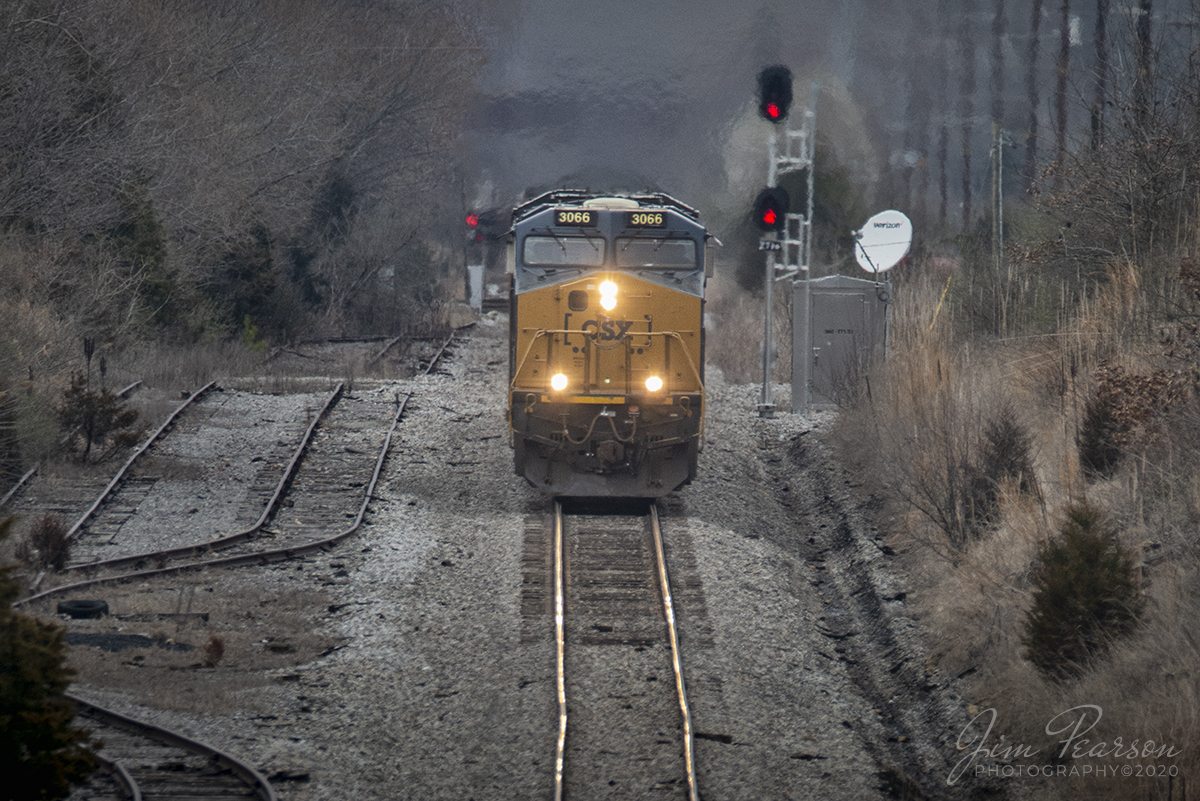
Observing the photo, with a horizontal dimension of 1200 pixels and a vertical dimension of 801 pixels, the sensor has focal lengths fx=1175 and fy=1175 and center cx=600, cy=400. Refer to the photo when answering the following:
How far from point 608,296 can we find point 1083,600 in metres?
6.28

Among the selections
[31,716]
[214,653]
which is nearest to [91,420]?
[214,653]

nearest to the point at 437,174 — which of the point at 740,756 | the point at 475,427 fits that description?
the point at 475,427

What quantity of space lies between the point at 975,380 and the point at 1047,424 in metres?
0.91

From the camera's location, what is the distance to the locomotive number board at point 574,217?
12.5m

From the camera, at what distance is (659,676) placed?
848 centimetres

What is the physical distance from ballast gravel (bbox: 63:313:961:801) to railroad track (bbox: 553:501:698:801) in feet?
0.36

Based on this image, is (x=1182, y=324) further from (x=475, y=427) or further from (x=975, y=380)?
(x=475, y=427)

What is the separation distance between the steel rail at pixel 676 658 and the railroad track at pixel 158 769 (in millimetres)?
2382

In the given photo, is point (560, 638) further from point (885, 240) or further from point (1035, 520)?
point (885, 240)

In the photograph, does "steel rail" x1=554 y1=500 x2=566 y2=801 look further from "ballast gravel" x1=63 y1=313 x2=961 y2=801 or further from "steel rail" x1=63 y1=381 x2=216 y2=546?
"steel rail" x1=63 y1=381 x2=216 y2=546

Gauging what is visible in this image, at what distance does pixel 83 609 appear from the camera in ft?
30.8

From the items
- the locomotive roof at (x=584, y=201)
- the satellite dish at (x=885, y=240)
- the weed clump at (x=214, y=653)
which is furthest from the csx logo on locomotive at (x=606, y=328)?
the satellite dish at (x=885, y=240)

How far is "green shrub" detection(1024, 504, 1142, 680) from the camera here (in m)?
7.43

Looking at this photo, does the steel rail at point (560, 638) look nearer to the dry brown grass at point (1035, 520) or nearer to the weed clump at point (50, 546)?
the dry brown grass at point (1035, 520)
